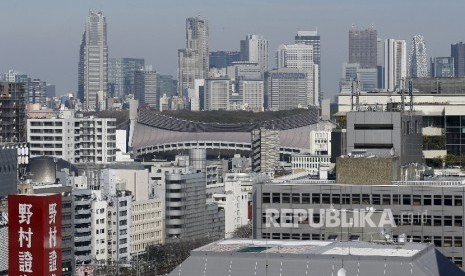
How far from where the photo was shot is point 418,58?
156 meters

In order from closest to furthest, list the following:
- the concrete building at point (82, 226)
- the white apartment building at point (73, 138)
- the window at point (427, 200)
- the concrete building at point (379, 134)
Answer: the window at point (427, 200) → the concrete building at point (379, 134) → the concrete building at point (82, 226) → the white apartment building at point (73, 138)

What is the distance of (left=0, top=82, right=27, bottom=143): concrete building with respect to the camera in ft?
492

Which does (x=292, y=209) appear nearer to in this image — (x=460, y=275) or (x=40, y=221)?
(x=40, y=221)

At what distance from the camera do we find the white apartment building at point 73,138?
156 m

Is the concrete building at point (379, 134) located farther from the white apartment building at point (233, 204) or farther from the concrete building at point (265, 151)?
the concrete building at point (265, 151)

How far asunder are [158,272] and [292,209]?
50.3m

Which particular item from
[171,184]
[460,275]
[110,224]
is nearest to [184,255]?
[110,224]

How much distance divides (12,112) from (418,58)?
3614 cm

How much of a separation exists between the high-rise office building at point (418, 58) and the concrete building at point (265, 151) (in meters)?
17.4

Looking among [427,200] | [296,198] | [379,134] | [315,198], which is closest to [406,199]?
[427,200]

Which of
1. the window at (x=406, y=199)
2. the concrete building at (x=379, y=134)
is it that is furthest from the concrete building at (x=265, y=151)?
the window at (x=406, y=199)

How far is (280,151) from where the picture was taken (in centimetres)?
19575

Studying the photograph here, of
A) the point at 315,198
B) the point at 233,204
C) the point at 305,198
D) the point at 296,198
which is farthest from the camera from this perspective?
the point at 233,204

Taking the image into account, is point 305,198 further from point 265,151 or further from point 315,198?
point 265,151
